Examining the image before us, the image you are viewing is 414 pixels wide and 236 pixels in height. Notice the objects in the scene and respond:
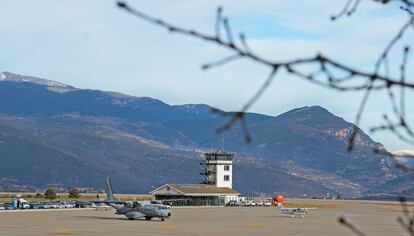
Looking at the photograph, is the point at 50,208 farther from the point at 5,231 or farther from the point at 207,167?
the point at 5,231

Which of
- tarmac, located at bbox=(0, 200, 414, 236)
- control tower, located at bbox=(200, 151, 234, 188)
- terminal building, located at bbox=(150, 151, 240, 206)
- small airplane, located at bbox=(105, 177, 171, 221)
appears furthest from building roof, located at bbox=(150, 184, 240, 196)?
small airplane, located at bbox=(105, 177, 171, 221)

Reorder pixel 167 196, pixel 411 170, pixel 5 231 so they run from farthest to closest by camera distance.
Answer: pixel 167 196 → pixel 5 231 → pixel 411 170

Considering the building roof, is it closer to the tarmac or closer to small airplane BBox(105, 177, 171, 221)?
the tarmac

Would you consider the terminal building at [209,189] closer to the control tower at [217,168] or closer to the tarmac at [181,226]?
the control tower at [217,168]

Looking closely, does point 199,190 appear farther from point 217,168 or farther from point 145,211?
point 145,211

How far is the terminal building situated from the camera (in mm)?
134413

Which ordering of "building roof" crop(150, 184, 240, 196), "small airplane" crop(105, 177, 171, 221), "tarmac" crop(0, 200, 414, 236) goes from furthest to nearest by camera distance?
"building roof" crop(150, 184, 240, 196), "small airplane" crop(105, 177, 171, 221), "tarmac" crop(0, 200, 414, 236)

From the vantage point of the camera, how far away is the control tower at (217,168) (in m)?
147

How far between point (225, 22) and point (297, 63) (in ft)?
1.37

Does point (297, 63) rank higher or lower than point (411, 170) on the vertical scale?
higher

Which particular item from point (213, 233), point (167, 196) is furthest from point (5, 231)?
point (167, 196)

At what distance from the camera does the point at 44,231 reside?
50.8 metres

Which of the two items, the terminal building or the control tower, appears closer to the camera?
the terminal building

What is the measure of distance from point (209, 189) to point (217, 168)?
10.1 metres
